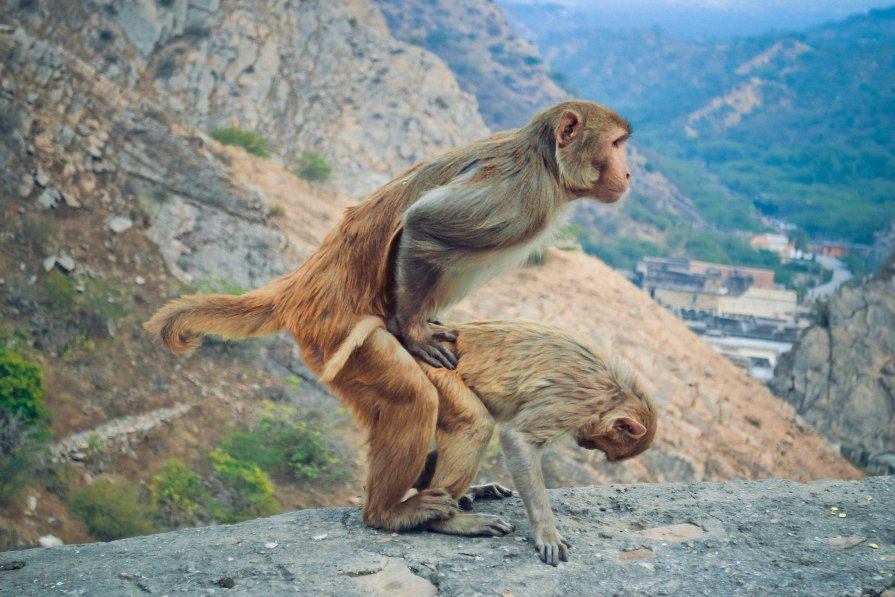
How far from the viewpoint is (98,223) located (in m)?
12.1

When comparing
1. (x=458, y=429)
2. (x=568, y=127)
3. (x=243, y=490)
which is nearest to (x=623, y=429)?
(x=458, y=429)

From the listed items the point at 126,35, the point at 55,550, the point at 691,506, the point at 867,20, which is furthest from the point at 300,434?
the point at 867,20

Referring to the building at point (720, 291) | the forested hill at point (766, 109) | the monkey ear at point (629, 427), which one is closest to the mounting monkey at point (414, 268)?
the monkey ear at point (629, 427)

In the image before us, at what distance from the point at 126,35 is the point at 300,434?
14695 mm

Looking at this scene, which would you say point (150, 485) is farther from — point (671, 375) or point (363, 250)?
point (671, 375)

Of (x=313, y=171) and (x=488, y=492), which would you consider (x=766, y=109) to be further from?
(x=488, y=492)

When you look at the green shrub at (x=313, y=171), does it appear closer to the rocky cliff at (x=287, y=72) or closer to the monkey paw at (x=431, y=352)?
the rocky cliff at (x=287, y=72)

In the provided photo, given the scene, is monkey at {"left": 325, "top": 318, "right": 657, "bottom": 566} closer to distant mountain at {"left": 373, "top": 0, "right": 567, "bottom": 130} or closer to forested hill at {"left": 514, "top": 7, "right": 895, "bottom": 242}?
forested hill at {"left": 514, "top": 7, "right": 895, "bottom": 242}

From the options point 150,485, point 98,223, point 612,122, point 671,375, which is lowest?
point 150,485

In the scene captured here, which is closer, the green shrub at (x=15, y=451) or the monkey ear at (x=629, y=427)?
the monkey ear at (x=629, y=427)

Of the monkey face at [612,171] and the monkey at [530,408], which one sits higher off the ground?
the monkey face at [612,171]

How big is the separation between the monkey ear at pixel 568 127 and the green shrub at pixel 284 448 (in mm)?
7736

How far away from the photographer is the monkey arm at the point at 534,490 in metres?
4.15

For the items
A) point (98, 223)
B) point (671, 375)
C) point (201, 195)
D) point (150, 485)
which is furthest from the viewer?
point (671, 375)
